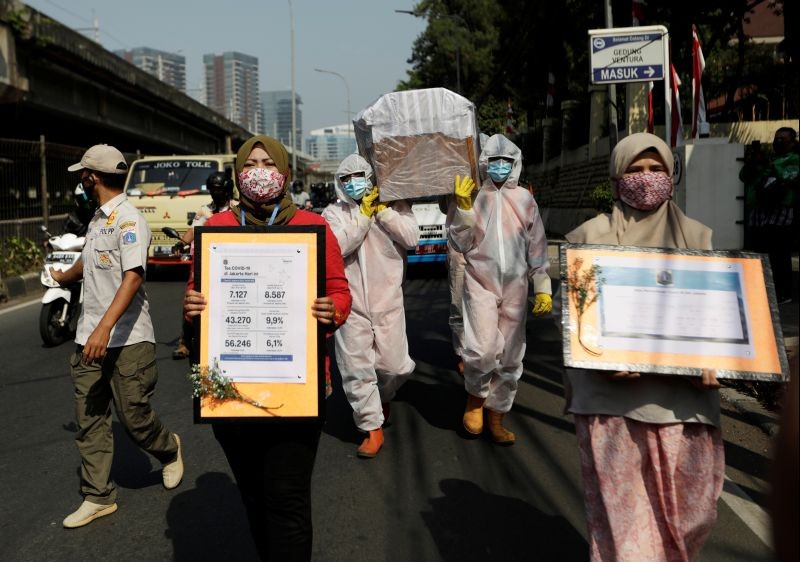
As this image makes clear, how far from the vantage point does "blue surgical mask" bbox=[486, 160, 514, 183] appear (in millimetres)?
5273

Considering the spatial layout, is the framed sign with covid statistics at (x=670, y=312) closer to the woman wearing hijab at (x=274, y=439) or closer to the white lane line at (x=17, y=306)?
the woman wearing hijab at (x=274, y=439)

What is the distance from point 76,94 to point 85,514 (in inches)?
875

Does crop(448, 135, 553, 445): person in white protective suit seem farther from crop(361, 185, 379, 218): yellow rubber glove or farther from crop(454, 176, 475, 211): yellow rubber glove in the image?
crop(361, 185, 379, 218): yellow rubber glove

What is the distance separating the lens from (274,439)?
287 cm

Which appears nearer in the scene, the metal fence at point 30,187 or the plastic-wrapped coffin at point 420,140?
the plastic-wrapped coffin at point 420,140

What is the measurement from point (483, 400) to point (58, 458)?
2683 millimetres

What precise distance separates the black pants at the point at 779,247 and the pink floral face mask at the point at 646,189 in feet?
24.8

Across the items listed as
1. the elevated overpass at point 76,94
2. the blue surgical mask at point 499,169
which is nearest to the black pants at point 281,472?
the blue surgical mask at point 499,169

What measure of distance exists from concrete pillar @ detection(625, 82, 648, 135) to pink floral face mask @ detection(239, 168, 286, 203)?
45.0 ft

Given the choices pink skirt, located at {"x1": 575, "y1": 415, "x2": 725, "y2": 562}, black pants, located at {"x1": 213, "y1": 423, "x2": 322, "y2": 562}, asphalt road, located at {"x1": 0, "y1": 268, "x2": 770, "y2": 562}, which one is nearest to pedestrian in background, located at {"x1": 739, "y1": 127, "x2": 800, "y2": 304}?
asphalt road, located at {"x1": 0, "y1": 268, "x2": 770, "y2": 562}

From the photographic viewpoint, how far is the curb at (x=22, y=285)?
12289mm

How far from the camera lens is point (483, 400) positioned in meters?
5.39

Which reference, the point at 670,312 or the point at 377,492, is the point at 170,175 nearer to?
the point at 377,492

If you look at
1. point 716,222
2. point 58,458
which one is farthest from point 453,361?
point 716,222
